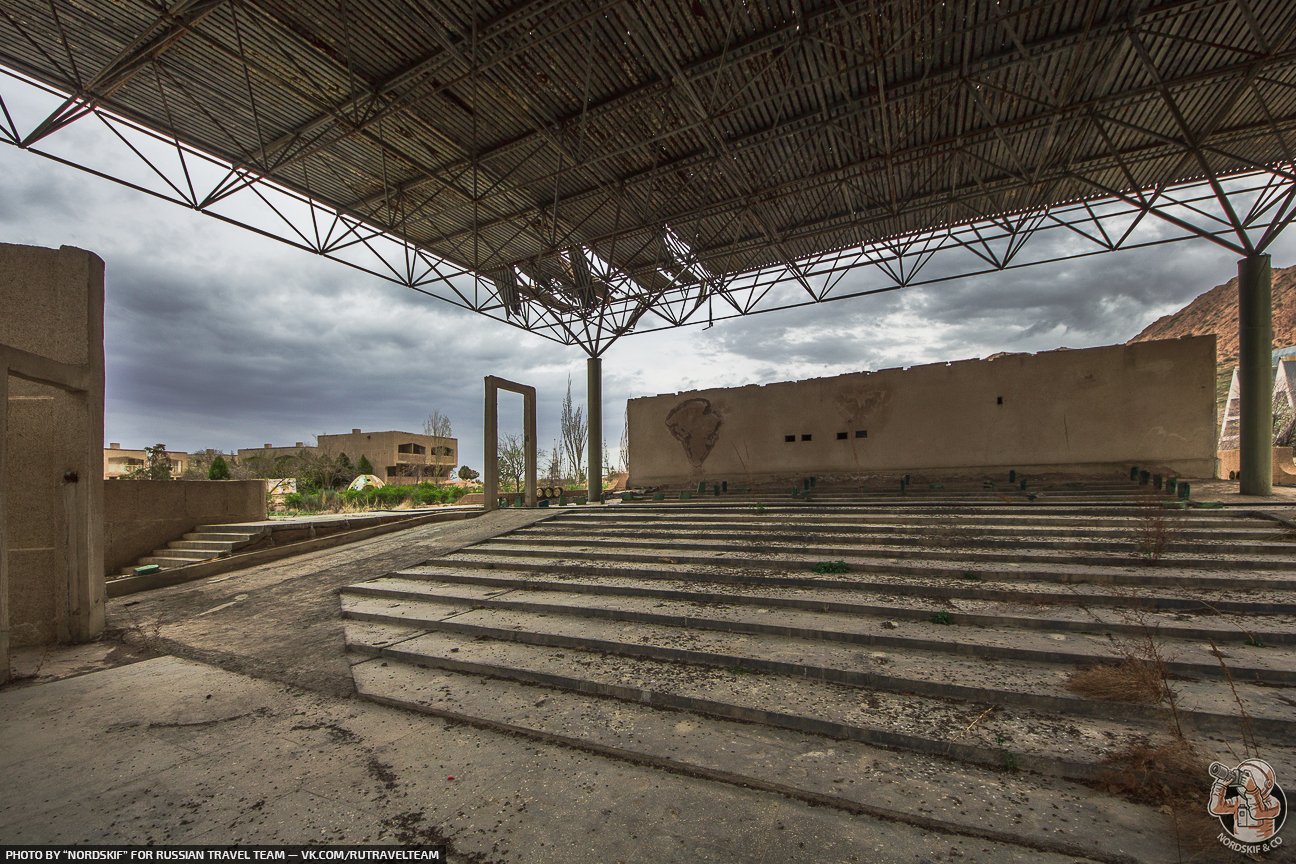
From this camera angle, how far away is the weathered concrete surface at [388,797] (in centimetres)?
228

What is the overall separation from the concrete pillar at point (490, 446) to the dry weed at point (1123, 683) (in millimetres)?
11276

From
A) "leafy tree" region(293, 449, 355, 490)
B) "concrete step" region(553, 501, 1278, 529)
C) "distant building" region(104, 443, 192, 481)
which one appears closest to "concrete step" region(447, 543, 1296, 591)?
"concrete step" region(553, 501, 1278, 529)

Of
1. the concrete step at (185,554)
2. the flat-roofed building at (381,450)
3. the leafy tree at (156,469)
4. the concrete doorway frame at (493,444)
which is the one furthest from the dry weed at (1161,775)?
the flat-roofed building at (381,450)

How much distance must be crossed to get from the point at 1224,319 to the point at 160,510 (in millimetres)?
77120

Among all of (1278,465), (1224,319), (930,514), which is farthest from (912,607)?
(1224,319)

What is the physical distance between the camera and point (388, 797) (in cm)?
270

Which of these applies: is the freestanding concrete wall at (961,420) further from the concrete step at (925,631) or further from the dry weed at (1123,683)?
the dry weed at (1123,683)

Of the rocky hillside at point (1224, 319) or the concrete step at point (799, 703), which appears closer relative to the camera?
the concrete step at point (799, 703)

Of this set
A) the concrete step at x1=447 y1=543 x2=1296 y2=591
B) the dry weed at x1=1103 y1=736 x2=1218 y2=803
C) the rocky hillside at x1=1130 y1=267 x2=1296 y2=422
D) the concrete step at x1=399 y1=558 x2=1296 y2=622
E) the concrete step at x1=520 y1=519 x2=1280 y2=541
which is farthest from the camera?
the rocky hillside at x1=1130 y1=267 x2=1296 y2=422

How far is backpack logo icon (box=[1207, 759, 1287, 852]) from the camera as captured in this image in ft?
6.91

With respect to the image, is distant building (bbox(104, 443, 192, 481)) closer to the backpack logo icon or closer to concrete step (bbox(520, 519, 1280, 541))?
concrete step (bbox(520, 519, 1280, 541))

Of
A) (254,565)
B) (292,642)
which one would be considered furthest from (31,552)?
(254,565)

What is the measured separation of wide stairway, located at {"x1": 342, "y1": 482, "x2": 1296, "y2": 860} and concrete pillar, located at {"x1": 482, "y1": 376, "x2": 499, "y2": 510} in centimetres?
516

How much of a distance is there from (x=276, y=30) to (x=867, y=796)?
34.6 feet
